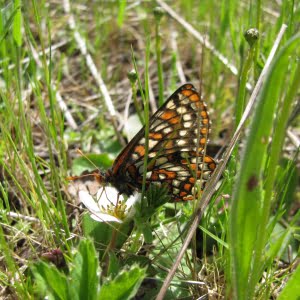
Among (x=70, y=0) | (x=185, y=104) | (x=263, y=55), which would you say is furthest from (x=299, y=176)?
(x=70, y=0)

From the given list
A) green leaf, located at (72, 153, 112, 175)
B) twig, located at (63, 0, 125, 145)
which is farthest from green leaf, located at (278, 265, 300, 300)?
twig, located at (63, 0, 125, 145)

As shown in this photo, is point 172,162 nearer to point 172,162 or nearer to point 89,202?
point 172,162

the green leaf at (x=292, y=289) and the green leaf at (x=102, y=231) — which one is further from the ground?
the green leaf at (x=292, y=289)

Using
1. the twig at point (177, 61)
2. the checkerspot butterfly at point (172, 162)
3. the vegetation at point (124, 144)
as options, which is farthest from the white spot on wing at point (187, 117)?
the twig at point (177, 61)

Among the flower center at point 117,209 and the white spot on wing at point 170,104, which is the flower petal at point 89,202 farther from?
the white spot on wing at point 170,104

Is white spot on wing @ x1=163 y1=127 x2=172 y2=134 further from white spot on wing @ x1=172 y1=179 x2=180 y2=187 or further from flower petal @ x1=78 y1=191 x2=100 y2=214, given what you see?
flower petal @ x1=78 y1=191 x2=100 y2=214

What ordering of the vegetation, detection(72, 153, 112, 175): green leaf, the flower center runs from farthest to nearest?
detection(72, 153, 112, 175): green leaf
the flower center
the vegetation

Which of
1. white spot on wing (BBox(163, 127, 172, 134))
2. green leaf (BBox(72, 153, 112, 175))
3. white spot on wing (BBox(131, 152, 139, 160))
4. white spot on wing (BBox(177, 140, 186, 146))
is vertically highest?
white spot on wing (BBox(163, 127, 172, 134))
